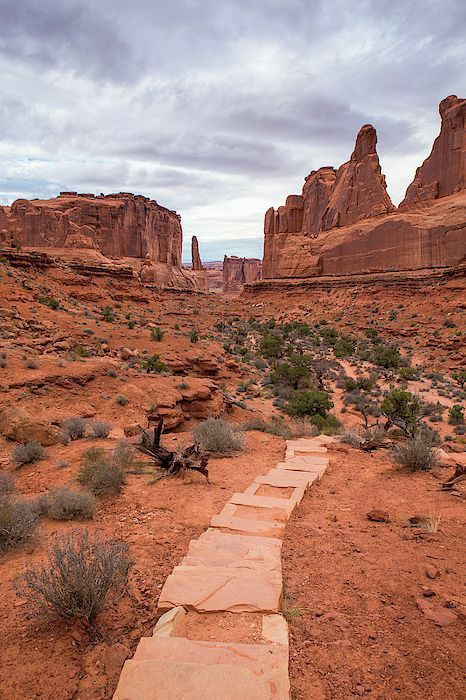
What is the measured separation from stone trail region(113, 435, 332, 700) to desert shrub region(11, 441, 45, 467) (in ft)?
13.7

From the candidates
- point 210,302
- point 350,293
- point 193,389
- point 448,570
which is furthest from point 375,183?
point 448,570

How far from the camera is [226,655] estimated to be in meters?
2.27

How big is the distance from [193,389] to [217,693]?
10711mm

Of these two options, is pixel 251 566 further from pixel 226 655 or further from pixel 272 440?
pixel 272 440

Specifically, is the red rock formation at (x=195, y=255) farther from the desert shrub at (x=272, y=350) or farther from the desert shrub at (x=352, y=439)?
the desert shrub at (x=352, y=439)

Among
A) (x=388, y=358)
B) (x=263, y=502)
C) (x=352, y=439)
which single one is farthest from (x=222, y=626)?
(x=388, y=358)

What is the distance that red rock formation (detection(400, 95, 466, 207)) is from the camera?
3953cm

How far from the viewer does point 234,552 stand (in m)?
3.56

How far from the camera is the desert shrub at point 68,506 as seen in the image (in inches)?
180

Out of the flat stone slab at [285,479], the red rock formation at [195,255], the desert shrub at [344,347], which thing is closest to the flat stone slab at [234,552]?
the flat stone slab at [285,479]

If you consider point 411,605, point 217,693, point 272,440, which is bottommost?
point 272,440

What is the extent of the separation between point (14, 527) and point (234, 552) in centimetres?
218

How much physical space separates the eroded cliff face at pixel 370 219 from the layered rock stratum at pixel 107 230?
2332 centimetres

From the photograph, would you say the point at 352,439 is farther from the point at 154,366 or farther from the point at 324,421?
the point at 154,366
